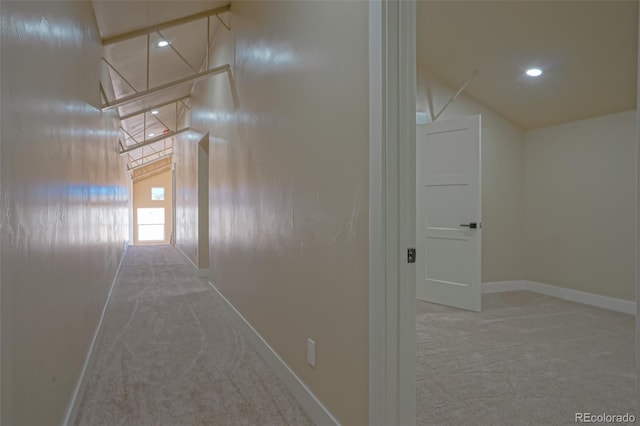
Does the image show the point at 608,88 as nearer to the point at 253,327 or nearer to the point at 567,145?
the point at 567,145

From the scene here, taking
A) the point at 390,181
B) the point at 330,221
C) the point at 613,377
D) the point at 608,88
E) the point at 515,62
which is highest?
the point at 515,62

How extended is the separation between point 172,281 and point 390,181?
548 cm

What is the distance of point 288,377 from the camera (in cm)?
253

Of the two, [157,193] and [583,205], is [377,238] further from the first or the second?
[157,193]


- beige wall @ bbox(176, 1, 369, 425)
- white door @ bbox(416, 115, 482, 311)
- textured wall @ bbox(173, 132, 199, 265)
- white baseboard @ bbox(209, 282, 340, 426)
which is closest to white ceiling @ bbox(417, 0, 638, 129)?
white door @ bbox(416, 115, 482, 311)

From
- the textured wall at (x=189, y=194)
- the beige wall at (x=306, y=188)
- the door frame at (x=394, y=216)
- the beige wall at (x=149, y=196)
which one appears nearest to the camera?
the door frame at (x=394, y=216)

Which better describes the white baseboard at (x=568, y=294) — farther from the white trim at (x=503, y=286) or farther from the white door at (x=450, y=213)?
the white door at (x=450, y=213)

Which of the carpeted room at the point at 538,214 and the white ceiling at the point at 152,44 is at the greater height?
the white ceiling at the point at 152,44

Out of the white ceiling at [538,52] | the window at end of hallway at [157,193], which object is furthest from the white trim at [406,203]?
the window at end of hallway at [157,193]

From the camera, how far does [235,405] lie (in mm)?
2299

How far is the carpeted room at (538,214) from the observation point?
260cm

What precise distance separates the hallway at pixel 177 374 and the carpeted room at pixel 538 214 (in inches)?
36.4

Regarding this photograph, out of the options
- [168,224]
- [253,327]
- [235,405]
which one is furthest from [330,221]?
[168,224]

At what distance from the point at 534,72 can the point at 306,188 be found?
345cm
